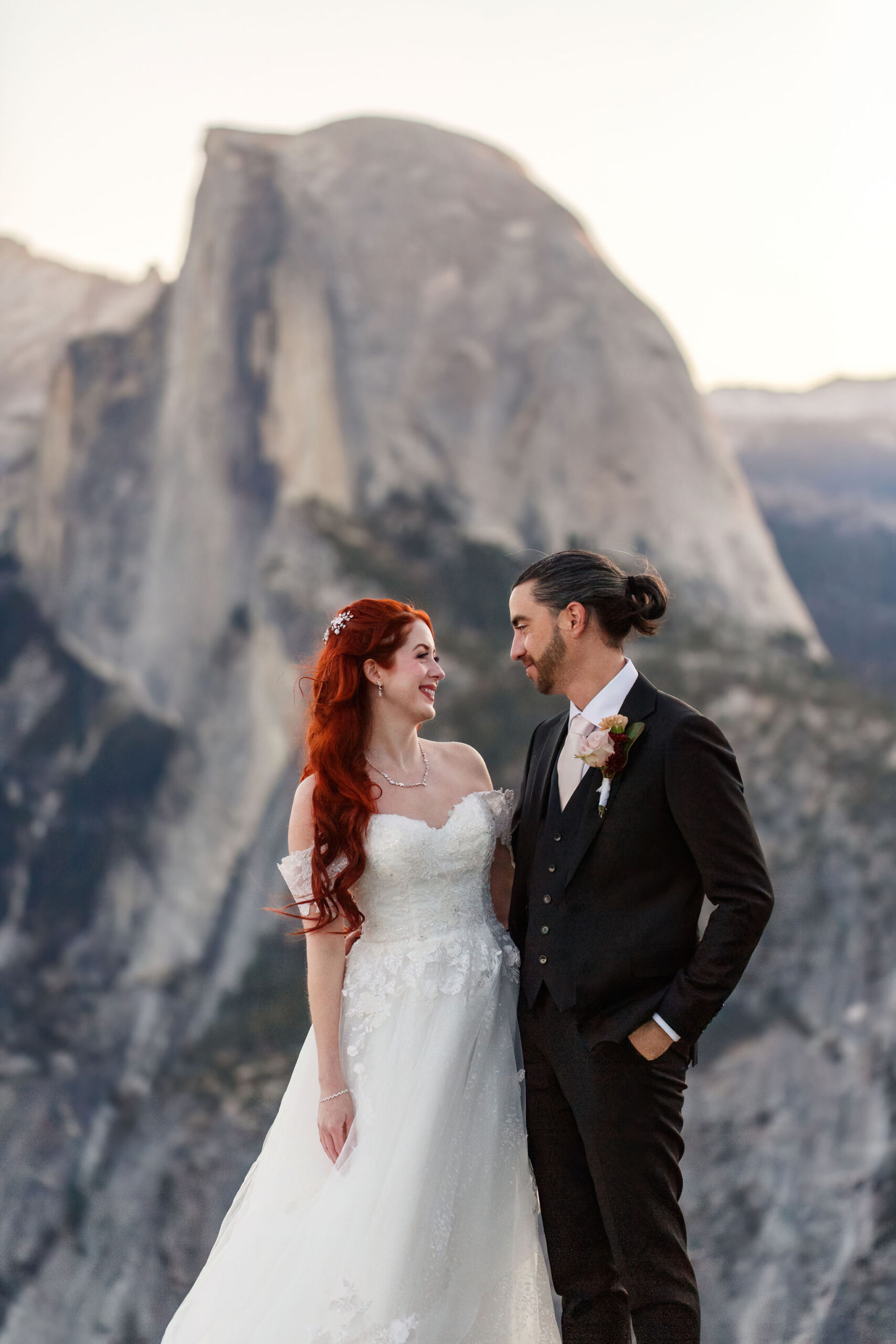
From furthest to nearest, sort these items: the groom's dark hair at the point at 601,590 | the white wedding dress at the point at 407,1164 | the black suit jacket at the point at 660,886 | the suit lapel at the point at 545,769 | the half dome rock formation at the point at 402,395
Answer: the half dome rock formation at the point at 402,395, the suit lapel at the point at 545,769, the groom's dark hair at the point at 601,590, the white wedding dress at the point at 407,1164, the black suit jacket at the point at 660,886

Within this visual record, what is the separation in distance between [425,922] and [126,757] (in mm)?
13584

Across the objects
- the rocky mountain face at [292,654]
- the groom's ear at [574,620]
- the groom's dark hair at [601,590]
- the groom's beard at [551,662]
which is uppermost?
the groom's dark hair at [601,590]

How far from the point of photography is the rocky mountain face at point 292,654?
37.1 ft

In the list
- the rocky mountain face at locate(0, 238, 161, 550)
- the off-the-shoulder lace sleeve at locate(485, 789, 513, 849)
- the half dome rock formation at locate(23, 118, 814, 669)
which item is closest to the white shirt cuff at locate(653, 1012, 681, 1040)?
the off-the-shoulder lace sleeve at locate(485, 789, 513, 849)

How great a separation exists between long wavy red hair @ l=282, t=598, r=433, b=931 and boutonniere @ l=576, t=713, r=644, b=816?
0.57 meters

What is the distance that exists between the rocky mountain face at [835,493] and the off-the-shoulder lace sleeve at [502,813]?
1483cm

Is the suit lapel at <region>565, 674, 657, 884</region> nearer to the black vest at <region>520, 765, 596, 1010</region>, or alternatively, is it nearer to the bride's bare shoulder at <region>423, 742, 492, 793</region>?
the black vest at <region>520, 765, 596, 1010</region>

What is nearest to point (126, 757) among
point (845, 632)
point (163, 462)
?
point (163, 462)

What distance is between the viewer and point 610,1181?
7.52 ft

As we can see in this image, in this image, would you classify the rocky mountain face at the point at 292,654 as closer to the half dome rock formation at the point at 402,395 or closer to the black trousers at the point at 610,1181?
the half dome rock formation at the point at 402,395

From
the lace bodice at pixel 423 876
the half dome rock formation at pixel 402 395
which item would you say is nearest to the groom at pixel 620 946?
the lace bodice at pixel 423 876

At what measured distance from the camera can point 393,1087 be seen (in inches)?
99.5

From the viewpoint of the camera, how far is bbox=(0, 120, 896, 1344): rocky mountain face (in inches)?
445

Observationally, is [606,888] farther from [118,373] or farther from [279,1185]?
[118,373]
